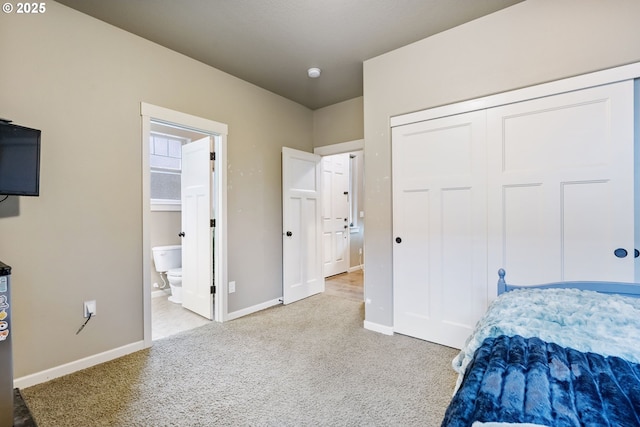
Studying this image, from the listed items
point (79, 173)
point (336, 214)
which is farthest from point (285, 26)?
point (336, 214)

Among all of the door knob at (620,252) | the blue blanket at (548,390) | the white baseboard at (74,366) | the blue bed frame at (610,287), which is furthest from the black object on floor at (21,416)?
the door knob at (620,252)

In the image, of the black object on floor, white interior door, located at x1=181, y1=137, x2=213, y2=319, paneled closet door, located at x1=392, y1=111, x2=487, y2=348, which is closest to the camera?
the black object on floor

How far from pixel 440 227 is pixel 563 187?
0.86 m

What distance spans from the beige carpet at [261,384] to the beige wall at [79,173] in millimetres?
360

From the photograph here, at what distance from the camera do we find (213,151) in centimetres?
313

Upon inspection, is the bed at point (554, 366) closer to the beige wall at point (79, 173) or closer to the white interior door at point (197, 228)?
the beige wall at point (79, 173)

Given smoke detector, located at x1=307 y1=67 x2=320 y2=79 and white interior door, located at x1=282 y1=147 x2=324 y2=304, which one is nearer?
smoke detector, located at x1=307 y1=67 x2=320 y2=79

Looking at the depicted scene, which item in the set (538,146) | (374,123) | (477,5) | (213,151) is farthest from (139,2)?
(538,146)

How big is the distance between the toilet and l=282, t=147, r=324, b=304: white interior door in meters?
1.34

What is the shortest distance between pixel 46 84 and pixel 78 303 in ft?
5.06

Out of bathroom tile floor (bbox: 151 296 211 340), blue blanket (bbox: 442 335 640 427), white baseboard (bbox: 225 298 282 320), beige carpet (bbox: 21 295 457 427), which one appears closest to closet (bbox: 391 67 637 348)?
beige carpet (bbox: 21 295 457 427)

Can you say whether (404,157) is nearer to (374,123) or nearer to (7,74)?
(374,123)

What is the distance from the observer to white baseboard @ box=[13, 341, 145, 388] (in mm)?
1924

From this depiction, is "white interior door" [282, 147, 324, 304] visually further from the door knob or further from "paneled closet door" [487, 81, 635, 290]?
the door knob
